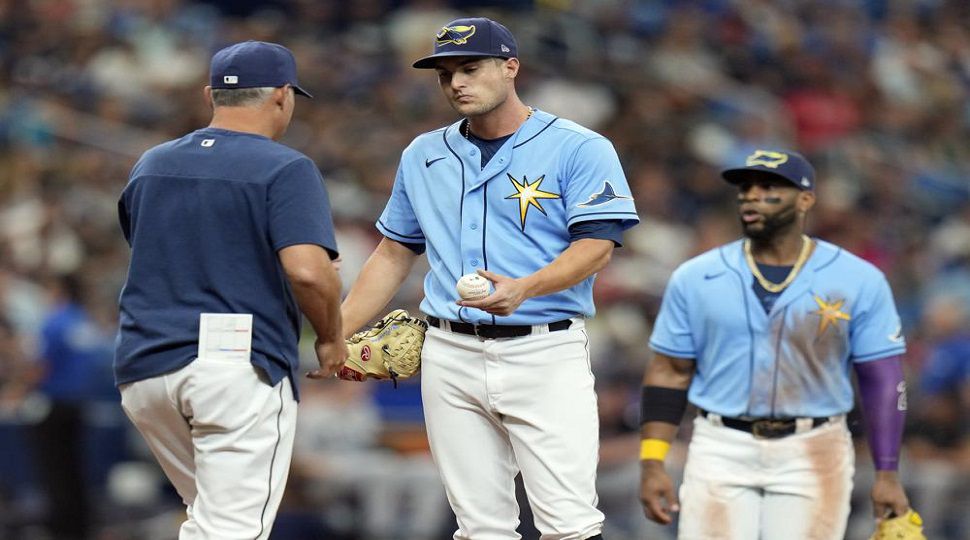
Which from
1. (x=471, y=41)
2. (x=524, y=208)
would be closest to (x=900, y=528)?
(x=524, y=208)

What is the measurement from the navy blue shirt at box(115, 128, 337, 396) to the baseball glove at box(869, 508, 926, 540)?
2550 mm

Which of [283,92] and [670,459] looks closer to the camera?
[283,92]

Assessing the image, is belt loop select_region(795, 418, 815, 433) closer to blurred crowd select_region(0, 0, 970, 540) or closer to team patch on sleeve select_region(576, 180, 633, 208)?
team patch on sleeve select_region(576, 180, 633, 208)

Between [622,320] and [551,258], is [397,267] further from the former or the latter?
[622,320]

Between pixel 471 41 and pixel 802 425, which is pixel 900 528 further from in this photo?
pixel 471 41

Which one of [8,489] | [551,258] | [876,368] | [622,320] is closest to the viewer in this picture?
[551,258]

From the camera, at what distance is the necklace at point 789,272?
6074 mm

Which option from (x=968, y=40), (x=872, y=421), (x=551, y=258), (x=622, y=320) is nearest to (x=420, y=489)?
(x=622, y=320)

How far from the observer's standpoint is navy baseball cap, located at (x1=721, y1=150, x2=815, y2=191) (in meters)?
6.09

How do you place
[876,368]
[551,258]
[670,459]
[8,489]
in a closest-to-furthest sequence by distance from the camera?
1. [551,258]
2. [876,368]
3. [670,459]
4. [8,489]

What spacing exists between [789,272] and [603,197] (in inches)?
59.1

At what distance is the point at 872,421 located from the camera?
19.7 feet

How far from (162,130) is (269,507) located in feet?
27.1

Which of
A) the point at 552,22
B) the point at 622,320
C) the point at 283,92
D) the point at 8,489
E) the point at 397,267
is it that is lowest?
the point at 8,489
